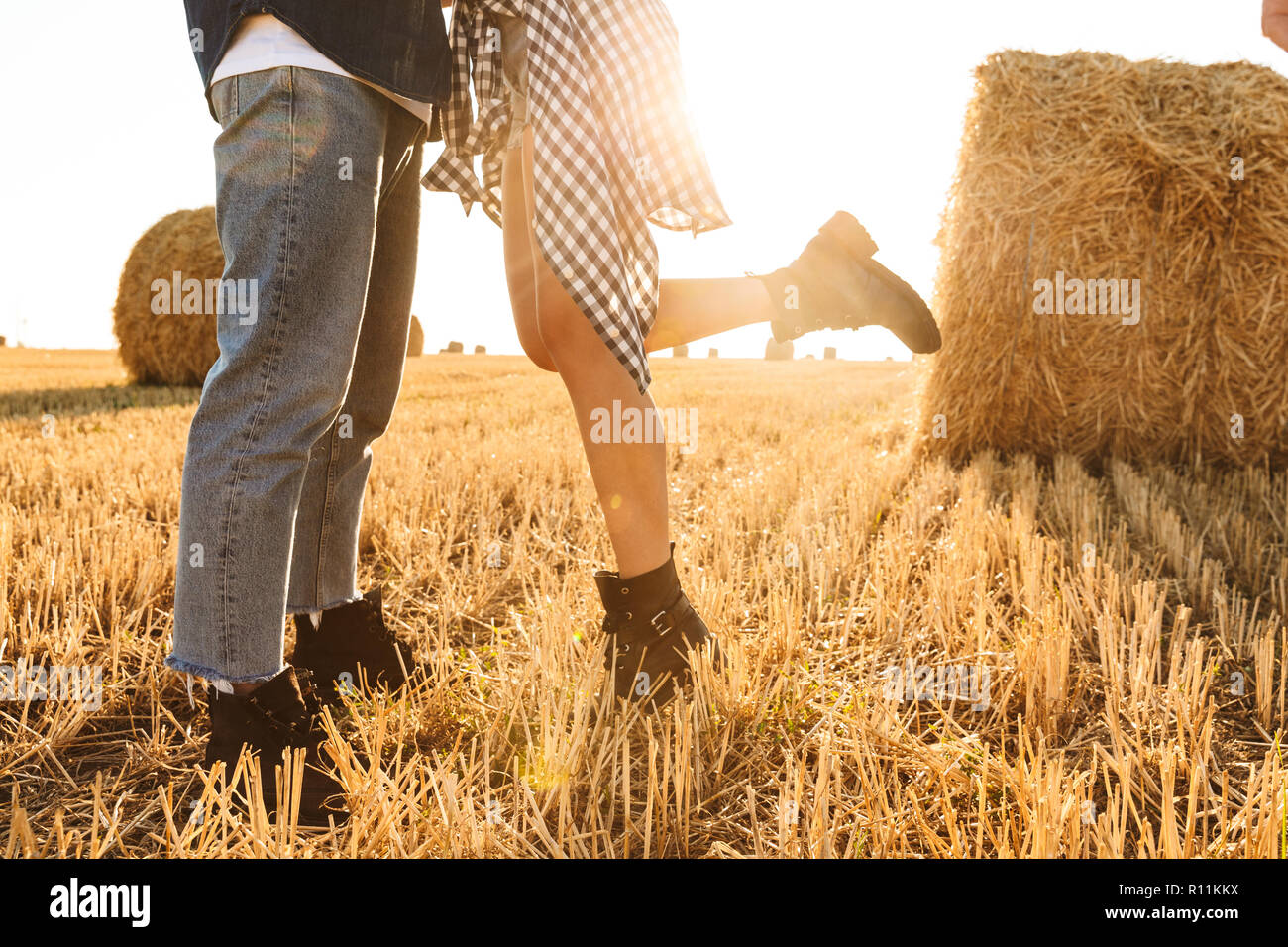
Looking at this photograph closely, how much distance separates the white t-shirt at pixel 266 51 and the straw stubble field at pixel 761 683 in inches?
40.0

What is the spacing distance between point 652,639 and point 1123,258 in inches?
132

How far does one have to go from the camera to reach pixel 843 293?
174cm

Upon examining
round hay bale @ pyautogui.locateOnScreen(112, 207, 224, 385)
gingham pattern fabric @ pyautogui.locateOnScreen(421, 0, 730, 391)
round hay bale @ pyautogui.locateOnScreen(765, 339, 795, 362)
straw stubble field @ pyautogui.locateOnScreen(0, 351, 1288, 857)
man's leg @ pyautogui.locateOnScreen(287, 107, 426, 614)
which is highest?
round hay bale @ pyautogui.locateOnScreen(765, 339, 795, 362)

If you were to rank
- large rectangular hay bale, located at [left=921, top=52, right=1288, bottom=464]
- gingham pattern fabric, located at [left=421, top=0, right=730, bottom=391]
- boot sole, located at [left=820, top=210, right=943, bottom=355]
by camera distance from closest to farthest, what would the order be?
gingham pattern fabric, located at [left=421, top=0, right=730, bottom=391], boot sole, located at [left=820, top=210, right=943, bottom=355], large rectangular hay bale, located at [left=921, top=52, right=1288, bottom=464]

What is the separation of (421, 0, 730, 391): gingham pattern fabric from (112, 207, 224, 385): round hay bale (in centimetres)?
818

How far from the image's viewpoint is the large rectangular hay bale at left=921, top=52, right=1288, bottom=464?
3.52 m

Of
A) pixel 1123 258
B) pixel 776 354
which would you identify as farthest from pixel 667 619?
pixel 776 354

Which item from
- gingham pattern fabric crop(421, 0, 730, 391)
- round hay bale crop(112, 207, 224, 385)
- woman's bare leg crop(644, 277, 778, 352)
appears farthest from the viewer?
round hay bale crop(112, 207, 224, 385)

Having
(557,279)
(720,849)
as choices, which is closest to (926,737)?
(720,849)

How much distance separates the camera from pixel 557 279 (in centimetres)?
135

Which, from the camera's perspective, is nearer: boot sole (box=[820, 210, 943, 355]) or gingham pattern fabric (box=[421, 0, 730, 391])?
gingham pattern fabric (box=[421, 0, 730, 391])

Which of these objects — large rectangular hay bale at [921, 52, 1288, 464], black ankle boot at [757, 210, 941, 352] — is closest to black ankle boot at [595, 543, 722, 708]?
black ankle boot at [757, 210, 941, 352]

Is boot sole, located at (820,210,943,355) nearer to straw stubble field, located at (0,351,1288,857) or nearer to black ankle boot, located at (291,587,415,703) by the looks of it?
straw stubble field, located at (0,351,1288,857)
